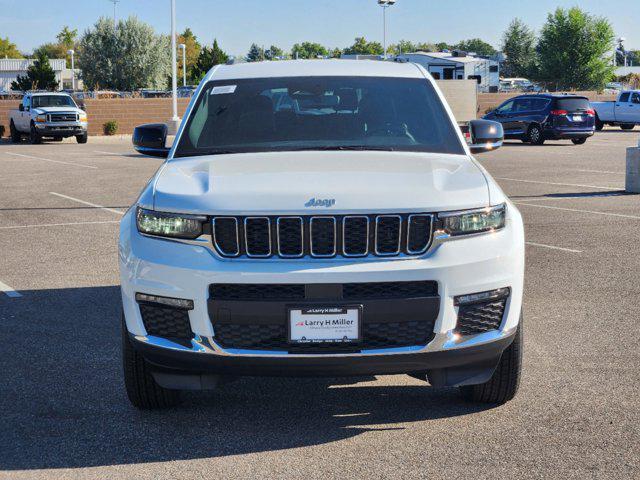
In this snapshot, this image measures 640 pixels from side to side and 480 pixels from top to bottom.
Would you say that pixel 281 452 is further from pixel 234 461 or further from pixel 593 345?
pixel 593 345

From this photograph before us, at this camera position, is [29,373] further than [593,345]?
No

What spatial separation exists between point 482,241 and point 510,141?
33.0 m

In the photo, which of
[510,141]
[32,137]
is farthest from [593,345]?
[32,137]

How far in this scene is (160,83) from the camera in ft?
248

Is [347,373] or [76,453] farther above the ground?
[347,373]

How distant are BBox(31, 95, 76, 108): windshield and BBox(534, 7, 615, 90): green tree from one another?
5601cm

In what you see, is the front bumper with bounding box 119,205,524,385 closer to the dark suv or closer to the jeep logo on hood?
the jeep logo on hood

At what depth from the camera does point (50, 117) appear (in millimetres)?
37000

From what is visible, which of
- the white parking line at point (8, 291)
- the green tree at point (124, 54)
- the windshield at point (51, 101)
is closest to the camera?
the white parking line at point (8, 291)

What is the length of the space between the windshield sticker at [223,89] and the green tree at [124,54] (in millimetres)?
69216

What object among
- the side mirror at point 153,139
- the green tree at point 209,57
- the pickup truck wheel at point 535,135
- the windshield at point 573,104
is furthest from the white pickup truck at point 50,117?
the green tree at point 209,57

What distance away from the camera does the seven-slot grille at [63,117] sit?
3703 centimetres

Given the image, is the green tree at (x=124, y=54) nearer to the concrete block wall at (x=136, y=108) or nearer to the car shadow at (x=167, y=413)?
the concrete block wall at (x=136, y=108)

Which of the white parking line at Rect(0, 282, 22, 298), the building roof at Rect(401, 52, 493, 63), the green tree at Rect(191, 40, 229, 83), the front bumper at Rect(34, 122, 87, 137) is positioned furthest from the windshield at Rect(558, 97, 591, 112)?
the green tree at Rect(191, 40, 229, 83)
